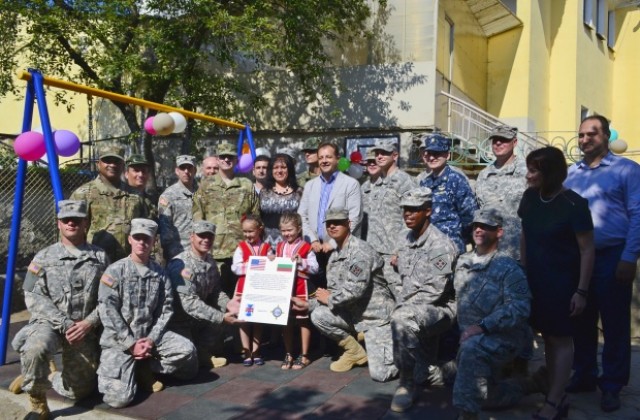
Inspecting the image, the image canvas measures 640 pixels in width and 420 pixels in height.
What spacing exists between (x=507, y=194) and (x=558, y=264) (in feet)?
3.57

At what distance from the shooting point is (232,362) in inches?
208

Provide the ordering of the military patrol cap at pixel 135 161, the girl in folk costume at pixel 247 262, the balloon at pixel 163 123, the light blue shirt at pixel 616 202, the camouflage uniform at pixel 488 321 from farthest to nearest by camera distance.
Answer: the balloon at pixel 163 123 < the military patrol cap at pixel 135 161 < the girl in folk costume at pixel 247 262 < the light blue shirt at pixel 616 202 < the camouflage uniform at pixel 488 321

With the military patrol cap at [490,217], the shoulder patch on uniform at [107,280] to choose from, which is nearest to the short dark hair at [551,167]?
the military patrol cap at [490,217]

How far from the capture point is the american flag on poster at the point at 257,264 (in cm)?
518

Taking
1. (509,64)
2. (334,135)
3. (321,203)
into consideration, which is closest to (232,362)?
(321,203)

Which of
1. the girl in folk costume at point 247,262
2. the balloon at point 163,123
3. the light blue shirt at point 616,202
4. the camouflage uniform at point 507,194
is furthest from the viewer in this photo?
the balloon at point 163,123

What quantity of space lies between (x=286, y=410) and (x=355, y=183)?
2206 mm

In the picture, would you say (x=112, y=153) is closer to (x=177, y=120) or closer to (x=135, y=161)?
(x=135, y=161)

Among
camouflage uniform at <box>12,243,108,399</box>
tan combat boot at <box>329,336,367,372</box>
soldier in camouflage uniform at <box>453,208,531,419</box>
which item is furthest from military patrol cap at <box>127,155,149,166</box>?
soldier in camouflage uniform at <box>453,208,531,419</box>

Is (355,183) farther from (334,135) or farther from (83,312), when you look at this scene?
(334,135)

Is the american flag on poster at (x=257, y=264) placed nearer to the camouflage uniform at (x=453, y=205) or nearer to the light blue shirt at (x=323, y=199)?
the light blue shirt at (x=323, y=199)

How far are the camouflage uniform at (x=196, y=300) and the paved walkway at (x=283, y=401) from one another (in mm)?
381

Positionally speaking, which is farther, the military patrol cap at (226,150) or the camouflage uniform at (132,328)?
the military patrol cap at (226,150)

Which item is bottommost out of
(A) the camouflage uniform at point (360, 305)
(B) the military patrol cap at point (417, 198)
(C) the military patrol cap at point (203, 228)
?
(A) the camouflage uniform at point (360, 305)
